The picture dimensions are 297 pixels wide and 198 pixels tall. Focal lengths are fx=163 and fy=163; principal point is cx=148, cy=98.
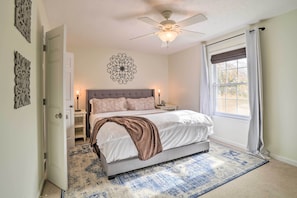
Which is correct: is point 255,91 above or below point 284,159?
above

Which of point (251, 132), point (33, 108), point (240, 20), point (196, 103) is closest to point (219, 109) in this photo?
point (196, 103)

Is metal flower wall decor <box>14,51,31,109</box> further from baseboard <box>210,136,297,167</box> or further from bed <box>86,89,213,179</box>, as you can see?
baseboard <box>210,136,297,167</box>

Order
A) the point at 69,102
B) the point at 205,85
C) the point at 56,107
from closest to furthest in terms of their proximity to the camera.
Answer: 1. the point at 56,107
2. the point at 69,102
3. the point at 205,85

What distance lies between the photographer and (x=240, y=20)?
304 centimetres

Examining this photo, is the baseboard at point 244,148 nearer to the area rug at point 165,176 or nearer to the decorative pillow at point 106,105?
the area rug at point 165,176

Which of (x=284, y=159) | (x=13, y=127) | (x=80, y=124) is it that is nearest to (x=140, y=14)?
(x=13, y=127)

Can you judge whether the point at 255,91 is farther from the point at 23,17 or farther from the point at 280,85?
the point at 23,17

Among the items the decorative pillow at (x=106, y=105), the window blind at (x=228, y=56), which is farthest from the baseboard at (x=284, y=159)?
the decorative pillow at (x=106, y=105)

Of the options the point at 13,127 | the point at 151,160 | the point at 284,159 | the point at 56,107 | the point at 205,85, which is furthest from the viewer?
the point at 205,85

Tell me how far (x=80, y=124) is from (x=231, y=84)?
12.5ft

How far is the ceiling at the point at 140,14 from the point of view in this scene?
2.41 m

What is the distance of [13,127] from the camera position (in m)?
1.25

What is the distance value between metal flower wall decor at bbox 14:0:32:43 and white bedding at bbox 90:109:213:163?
1492mm

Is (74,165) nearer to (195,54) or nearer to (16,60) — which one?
(16,60)
